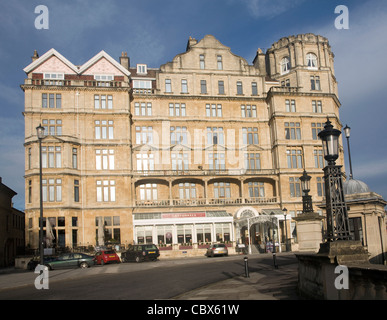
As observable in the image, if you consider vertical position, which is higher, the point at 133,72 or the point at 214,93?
the point at 133,72

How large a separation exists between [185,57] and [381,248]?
38.9m

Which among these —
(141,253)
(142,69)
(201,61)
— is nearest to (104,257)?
(141,253)

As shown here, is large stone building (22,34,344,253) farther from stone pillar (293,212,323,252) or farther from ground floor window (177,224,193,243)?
stone pillar (293,212,323,252)

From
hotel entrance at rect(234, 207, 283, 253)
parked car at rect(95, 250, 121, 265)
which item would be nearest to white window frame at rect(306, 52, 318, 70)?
hotel entrance at rect(234, 207, 283, 253)

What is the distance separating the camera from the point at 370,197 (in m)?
18.4

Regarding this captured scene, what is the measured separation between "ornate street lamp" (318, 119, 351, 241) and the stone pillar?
11.1 m

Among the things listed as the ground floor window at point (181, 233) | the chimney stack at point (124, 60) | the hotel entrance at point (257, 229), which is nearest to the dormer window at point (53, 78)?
the chimney stack at point (124, 60)

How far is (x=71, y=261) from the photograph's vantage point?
106 feet

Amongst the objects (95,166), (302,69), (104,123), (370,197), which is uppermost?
(302,69)

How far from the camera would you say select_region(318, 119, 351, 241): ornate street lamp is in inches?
400

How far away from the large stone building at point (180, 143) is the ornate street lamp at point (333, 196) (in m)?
33.1
